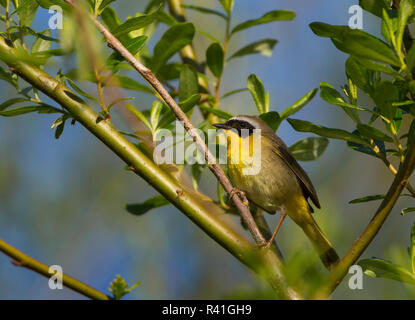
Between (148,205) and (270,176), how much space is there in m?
1.53

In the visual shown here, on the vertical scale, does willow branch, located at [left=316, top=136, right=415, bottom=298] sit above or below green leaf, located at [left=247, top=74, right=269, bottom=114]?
below

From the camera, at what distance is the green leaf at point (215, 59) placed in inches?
101

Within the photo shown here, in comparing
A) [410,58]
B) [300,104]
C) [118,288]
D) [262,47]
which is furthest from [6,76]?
[262,47]

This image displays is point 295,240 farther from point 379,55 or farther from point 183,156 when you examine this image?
point 183,156

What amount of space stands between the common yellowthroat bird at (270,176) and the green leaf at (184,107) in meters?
1.43

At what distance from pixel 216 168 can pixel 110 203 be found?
273 centimetres

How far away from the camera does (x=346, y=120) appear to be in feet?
15.9

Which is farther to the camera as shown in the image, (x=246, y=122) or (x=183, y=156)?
(x=246, y=122)

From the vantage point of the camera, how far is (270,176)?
3.72 meters

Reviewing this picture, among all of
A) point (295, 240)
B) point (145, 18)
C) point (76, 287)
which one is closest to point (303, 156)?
point (145, 18)

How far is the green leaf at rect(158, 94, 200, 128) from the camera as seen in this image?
177 cm

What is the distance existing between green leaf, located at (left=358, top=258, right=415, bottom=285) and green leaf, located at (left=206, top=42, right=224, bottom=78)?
1.52 metres

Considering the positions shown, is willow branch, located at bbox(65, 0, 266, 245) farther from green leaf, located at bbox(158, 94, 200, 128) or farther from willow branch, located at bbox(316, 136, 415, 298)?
willow branch, located at bbox(316, 136, 415, 298)

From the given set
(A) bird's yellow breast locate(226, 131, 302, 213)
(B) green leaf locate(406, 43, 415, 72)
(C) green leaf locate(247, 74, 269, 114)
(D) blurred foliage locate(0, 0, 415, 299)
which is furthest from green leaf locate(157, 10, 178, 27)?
(B) green leaf locate(406, 43, 415, 72)
